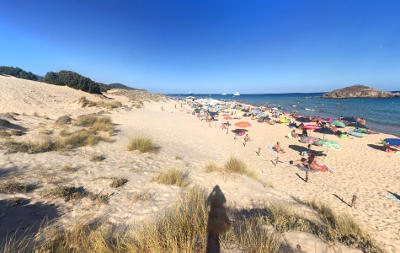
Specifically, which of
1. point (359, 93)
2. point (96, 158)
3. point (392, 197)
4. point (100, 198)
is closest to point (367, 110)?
point (392, 197)

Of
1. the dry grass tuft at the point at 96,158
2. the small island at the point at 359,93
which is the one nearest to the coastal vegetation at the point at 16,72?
the dry grass tuft at the point at 96,158

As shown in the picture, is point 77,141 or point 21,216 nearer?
point 21,216

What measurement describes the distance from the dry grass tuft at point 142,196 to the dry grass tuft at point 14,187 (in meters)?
2.62

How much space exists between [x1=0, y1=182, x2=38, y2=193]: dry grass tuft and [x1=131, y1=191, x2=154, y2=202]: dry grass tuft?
2622 millimetres

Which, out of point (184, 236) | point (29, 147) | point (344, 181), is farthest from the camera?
point (344, 181)

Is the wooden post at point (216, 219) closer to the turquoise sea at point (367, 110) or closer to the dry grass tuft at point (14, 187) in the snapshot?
the dry grass tuft at point (14, 187)

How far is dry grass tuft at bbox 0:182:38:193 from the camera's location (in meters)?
Result: 3.53

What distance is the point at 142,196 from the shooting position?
4207 millimetres

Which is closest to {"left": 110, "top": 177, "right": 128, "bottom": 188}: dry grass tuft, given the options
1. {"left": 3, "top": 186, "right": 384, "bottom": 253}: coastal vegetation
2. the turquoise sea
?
{"left": 3, "top": 186, "right": 384, "bottom": 253}: coastal vegetation

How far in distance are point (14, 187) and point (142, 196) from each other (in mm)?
3140

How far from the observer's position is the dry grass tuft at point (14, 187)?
353 cm

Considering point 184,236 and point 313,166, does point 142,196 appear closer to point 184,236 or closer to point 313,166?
point 184,236

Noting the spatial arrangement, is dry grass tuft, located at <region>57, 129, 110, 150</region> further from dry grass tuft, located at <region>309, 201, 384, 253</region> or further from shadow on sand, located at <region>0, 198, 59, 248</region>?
dry grass tuft, located at <region>309, 201, 384, 253</region>

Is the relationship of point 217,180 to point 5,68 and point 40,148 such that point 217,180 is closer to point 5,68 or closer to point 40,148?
point 40,148
